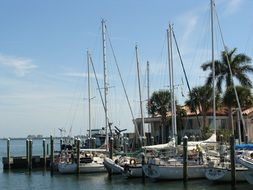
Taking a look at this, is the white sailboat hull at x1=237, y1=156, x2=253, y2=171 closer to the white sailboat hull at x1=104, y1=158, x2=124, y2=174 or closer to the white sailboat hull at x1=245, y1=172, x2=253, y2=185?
the white sailboat hull at x1=245, y1=172, x2=253, y2=185

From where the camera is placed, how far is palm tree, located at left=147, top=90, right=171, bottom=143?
74750 mm

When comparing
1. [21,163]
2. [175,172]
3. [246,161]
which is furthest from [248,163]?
[21,163]

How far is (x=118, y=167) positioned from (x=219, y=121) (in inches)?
1182

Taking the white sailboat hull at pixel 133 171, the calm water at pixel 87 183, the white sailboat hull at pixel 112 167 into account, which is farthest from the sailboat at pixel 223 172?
the white sailboat hull at pixel 112 167

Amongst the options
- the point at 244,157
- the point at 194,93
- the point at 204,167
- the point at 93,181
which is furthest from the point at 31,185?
the point at 194,93

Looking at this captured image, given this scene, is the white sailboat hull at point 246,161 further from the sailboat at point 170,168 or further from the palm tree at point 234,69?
the palm tree at point 234,69

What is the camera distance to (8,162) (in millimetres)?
63312

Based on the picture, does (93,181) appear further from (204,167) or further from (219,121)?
(219,121)

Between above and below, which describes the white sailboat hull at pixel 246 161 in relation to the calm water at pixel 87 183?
above

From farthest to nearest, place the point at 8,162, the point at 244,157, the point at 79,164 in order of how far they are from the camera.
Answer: the point at 8,162 → the point at 79,164 → the point at 244,157

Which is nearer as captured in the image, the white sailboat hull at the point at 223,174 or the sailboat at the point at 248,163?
the sailboat at the point at 248,163

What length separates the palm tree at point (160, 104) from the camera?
74750mm

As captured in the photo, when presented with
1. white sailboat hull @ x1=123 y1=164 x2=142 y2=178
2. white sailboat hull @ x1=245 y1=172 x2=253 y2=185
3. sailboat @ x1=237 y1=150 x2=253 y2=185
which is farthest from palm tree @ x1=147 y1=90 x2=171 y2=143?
white sailboat hull @ x1=245 y1=172 x2=253 y2=185

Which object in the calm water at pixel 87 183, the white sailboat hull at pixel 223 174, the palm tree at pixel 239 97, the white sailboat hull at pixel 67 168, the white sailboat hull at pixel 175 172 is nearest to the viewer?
the white sailboat hull at pixel 223 174
